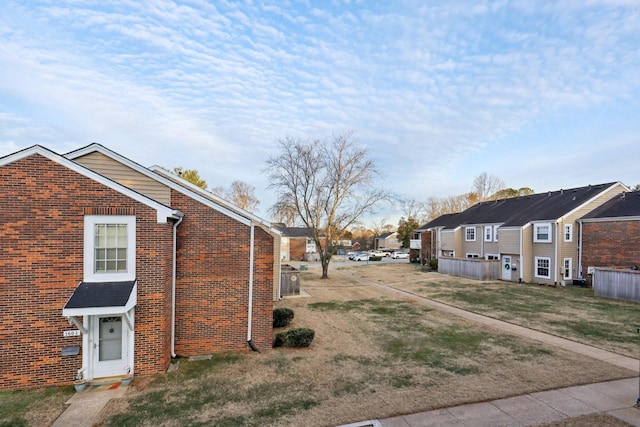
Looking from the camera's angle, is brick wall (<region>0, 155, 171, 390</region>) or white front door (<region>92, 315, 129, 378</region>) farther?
white front door (<region>92, 315, 129, 378</region>)

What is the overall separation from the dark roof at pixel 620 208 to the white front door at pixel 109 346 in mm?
29879

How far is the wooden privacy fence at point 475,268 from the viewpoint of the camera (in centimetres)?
2819

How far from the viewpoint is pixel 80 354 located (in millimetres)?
8461

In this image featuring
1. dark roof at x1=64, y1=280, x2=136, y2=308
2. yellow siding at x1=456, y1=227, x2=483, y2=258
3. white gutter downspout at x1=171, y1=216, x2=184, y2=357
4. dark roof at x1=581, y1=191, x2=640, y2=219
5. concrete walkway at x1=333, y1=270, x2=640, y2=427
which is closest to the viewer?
concrete walkway at x1=333, y1=270, x2=640, y2=427

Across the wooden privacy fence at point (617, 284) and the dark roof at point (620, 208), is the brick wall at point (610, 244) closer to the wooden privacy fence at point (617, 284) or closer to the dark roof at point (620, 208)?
the dark roof at point (620, 208)

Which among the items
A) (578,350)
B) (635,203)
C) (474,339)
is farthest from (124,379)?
(635,203)

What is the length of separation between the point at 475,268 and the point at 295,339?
22.7 metres

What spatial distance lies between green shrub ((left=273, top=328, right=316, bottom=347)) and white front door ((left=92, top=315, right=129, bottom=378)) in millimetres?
4547

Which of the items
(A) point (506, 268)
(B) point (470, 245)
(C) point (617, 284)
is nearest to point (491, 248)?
(A) point (506, 268)

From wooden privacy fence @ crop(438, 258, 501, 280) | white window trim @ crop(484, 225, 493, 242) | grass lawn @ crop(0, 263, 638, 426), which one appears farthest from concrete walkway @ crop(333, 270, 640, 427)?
white window trim @ crop(484, 225, 493, 242)

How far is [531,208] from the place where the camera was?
3020cm

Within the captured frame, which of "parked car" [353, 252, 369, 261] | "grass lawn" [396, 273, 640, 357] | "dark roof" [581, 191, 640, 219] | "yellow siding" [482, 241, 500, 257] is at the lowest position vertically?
"parked car" [353, 252, 369, 261]

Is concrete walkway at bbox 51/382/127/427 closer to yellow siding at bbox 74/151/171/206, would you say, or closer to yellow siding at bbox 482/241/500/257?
yellow siding at bbox 74/151/171/206

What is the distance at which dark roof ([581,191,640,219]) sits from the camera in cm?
2307
